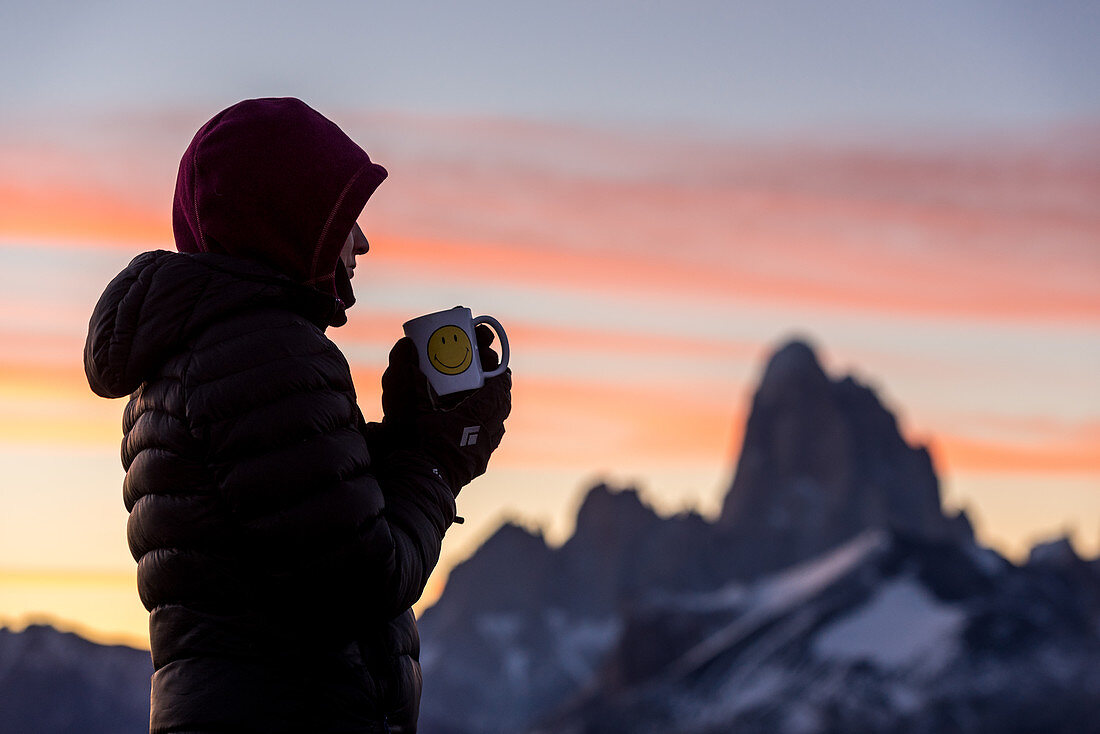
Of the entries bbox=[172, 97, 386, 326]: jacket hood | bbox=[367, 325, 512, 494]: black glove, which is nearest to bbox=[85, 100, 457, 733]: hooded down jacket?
bbox=[172, 97, 386, 326]: jacket hood

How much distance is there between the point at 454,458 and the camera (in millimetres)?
4645

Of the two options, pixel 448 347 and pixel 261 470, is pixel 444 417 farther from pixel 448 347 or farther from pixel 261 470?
pixel 261 470

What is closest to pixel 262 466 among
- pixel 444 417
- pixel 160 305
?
pixel 160 305

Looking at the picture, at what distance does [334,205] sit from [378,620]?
114 cm

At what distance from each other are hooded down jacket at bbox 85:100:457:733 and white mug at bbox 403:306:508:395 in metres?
0.29

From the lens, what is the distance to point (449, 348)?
4.66 meters

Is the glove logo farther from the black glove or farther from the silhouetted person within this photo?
the silhouetted person

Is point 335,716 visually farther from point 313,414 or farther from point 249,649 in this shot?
point 313,414

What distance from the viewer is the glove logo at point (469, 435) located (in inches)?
183

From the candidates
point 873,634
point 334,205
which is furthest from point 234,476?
point 873,634

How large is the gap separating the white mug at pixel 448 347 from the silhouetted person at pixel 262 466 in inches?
10.9

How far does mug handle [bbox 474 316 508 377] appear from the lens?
4695mm

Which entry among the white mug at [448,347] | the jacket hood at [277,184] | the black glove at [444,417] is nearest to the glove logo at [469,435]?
the black glove at [444,417]

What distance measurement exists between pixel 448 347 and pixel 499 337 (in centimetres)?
16
